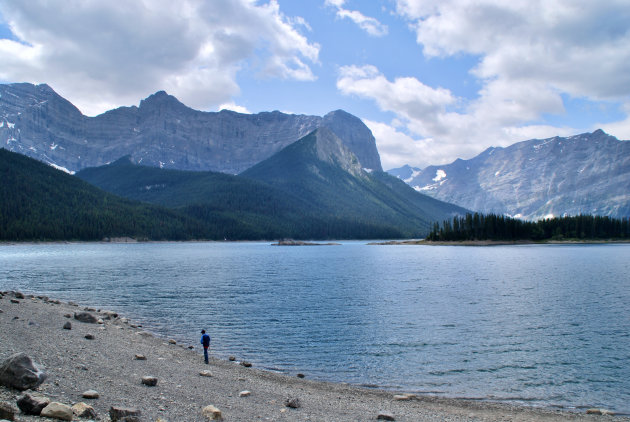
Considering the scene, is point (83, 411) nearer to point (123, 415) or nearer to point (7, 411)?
point (123, 415)

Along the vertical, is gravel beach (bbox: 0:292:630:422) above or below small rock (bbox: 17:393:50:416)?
below

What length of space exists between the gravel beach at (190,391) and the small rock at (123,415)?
18.5 inches

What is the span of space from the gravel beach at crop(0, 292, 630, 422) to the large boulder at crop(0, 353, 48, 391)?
0.31m

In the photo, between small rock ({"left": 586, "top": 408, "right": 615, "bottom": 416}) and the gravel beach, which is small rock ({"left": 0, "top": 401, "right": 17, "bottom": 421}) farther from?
small rock ({"left": 586, "top": 408, "right": 615, "bottom": 416})

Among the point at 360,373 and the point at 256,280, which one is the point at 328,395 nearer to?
the point at 360,373

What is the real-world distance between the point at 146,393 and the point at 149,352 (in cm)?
1134

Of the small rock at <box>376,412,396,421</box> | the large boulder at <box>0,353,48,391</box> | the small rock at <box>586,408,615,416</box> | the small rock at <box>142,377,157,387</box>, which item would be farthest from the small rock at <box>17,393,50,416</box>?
the small rock at <box>586,408,615,416</box>

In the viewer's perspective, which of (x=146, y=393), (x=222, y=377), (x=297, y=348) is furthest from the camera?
(x=297, y=348)

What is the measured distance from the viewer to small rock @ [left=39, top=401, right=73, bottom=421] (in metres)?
13.2

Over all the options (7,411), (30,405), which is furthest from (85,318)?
(7,411)

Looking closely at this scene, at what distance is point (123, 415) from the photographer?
568 inches

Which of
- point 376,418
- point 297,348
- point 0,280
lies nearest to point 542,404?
point 376,418

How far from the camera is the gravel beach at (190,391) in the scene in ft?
58.2

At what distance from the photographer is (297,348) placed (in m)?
34.9
